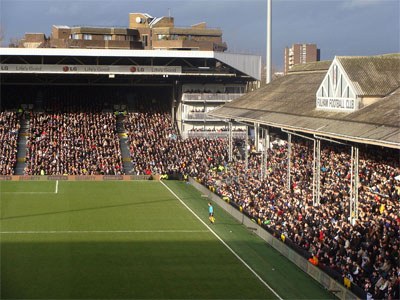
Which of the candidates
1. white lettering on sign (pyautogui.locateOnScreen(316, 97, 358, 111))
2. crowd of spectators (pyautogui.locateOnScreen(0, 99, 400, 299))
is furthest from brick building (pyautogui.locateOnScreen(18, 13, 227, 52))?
white lettering on sign (pyautogui.locateOnScreen(316, 97, 358, 111))

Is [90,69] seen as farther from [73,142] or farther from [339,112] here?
[339,112]

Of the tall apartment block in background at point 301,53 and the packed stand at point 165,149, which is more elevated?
the tall apartment block in background at point 301,53

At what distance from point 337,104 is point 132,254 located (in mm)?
13747

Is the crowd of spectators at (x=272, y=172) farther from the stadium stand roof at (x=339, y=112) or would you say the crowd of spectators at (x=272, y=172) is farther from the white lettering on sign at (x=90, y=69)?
the white lettering on sign at (x=90, y=69)

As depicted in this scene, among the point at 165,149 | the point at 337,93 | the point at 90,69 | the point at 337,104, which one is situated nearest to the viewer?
the point at 337,104

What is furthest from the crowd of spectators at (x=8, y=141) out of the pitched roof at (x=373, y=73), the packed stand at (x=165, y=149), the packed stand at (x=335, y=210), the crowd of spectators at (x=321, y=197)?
the pitched roof at (x=373, y=73)

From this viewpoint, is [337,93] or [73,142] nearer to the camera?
[337,93]

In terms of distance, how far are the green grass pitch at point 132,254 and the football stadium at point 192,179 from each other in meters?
0.11

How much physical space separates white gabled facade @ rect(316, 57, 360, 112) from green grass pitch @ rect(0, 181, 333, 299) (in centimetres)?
793

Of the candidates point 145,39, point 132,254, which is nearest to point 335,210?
point 132,254

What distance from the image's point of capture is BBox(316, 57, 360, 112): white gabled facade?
3888 centimetres

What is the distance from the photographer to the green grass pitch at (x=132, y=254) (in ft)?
90.4

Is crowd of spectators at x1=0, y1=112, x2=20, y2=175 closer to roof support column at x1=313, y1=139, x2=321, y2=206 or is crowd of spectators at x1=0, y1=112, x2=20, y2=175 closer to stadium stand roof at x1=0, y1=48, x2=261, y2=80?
stadium stand roof at x1=0, y1=48, x2=261, y2=80

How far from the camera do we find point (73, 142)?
226ft
